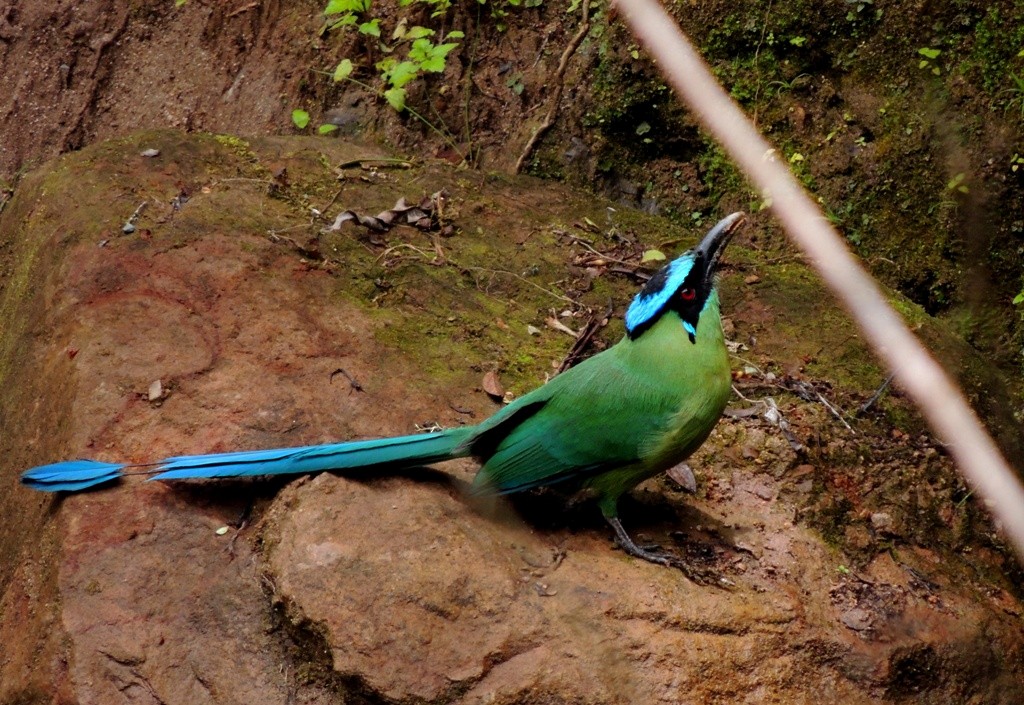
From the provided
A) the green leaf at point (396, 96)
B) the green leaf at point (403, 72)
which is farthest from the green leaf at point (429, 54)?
the green leaf at point (396, 96)

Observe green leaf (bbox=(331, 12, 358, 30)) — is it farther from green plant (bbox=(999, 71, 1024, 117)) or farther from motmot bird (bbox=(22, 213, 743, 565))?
green plant (bbox=(999, 71, 1024, 117))

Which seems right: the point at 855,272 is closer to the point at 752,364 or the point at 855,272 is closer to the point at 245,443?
the point at 752,364

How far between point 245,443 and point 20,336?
1.38 metres

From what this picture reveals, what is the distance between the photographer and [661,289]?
345 centimetres

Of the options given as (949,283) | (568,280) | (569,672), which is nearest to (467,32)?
(568,280)

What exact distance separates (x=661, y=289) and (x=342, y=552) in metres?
1.44

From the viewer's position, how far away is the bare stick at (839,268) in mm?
4141

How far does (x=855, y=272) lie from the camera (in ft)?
16.7

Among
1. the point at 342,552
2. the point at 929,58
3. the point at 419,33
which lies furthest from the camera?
the point at 419,33

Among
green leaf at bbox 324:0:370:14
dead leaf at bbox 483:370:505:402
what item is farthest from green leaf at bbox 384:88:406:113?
dead leaf at bbox 483:370:505:402

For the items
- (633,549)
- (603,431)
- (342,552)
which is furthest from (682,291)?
(342,552)

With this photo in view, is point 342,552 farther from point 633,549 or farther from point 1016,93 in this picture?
point 1016,93

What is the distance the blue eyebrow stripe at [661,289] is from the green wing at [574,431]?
7.6 inches

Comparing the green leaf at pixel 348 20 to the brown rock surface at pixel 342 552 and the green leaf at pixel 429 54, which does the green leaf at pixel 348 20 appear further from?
the brown rock surface at pixel 342 552
